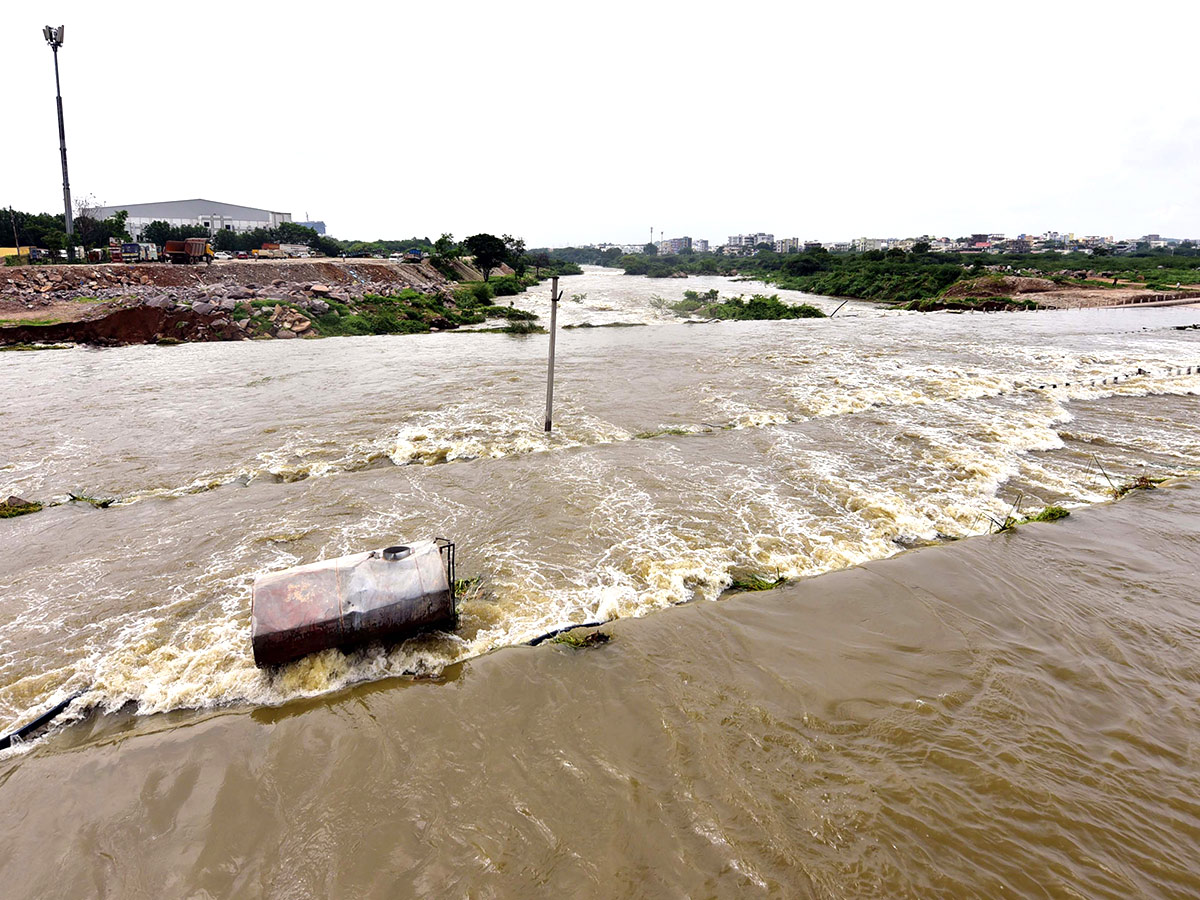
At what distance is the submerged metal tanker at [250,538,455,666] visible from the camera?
4664mm

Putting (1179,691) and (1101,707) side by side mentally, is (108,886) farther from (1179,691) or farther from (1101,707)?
(1179,691)

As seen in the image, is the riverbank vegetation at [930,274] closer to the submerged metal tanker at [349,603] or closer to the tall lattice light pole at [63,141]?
the submerged metal tanker at [349,603]

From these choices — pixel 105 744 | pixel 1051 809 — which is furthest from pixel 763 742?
pixel 105 744

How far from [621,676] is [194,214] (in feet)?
347

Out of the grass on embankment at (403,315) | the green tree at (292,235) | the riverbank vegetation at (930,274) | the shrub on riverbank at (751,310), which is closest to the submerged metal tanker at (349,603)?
the grass on embankment at (403,315)

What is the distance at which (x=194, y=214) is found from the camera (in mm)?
80875

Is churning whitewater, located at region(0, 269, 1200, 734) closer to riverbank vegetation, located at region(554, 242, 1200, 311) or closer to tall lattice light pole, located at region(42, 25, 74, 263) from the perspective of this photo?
tall lattice light pole, located at region(42, 25, 74, 263)

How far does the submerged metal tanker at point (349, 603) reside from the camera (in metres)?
4.66

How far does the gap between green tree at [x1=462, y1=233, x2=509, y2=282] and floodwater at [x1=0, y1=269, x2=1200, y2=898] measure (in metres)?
48.6

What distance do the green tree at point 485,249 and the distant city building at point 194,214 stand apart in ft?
142

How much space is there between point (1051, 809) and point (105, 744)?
7.32 metres

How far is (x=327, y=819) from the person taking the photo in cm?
369

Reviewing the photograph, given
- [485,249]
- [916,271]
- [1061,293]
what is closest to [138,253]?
[485,249]

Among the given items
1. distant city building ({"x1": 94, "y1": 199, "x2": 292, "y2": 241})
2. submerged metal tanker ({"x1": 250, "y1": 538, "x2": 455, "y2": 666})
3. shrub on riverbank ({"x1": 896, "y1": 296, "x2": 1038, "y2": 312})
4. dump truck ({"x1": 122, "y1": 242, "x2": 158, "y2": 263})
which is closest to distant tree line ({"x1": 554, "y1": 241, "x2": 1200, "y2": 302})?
shrub on riverbank ({"x1": 896, "y1": 296, "x2": 1038, "y2": 312})
